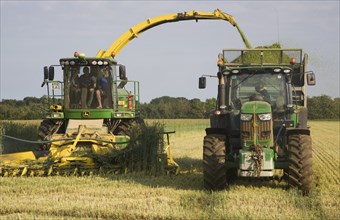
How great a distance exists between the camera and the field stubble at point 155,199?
6.96 meters

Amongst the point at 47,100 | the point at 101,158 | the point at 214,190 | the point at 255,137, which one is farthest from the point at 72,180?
the point at 47,100

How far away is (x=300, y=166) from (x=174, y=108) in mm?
44284

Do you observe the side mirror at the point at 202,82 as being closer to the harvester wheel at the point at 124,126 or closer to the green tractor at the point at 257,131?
the green tractor at the point at 257,131

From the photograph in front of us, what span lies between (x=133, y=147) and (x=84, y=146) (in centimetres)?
110

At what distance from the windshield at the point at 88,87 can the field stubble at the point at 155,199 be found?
10.4ft

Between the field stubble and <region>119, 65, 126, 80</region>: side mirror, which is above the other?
<region>119, 65, 126, 80</region>: side mirror

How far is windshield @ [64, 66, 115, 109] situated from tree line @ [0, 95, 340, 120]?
37.5 ft

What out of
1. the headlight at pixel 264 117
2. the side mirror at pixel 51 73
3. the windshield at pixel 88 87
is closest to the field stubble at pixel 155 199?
the headlight at pixel 264 117

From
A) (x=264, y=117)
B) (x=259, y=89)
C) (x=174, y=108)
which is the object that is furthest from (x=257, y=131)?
(x=174, y=108)

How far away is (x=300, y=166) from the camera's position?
341 inches

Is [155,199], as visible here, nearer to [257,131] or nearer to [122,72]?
[257,131]

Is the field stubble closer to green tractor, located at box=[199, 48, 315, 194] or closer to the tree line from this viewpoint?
green tractor, located at box=[199, 48, 315, 194]

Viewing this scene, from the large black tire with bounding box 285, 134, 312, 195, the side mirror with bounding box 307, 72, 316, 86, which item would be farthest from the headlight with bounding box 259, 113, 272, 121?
the side mirror with bounding box 307, 72, 316, 86

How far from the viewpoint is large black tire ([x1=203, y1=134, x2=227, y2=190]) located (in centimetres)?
887
